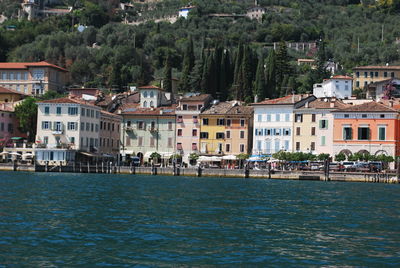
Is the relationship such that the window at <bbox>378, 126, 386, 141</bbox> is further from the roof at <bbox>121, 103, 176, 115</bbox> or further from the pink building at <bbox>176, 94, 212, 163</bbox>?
the roof at <bbox>121, 103, 176, 115</bbox>

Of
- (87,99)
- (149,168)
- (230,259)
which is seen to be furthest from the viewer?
(87,99)

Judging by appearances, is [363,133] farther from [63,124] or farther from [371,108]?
[63,124]

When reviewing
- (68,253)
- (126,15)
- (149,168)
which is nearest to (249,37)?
(126,15)

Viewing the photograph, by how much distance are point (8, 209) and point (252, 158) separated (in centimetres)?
4849

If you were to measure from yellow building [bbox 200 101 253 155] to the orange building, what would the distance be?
12359mm

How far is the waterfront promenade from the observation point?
2840 inches

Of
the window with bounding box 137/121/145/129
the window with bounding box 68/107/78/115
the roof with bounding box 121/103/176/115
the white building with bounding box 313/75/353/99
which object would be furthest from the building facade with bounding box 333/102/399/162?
the window with bounding box 68/107/78/115

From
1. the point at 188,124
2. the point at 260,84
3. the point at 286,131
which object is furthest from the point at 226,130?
the point at 260,84

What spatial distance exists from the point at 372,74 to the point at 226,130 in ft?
129

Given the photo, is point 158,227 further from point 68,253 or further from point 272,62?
point 272,62

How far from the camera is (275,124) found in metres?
87.2

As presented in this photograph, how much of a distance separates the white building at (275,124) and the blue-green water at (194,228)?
33.6 metres

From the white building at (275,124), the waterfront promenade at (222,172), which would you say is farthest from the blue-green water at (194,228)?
the white building at (275,124)

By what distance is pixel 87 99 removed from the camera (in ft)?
323
